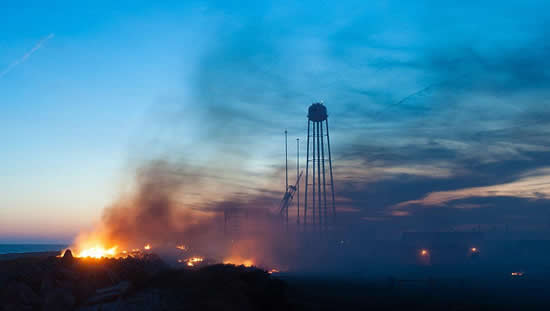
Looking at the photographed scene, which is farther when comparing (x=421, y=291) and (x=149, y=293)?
(x=421, y=291)

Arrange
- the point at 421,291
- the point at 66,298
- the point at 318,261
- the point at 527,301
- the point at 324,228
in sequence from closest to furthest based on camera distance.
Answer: the point at 66,298, the point at 527,301, the point at 421,291, the point at 318,261, the point at 324,228

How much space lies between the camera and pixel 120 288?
23594 mm

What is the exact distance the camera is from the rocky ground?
70.3 ft

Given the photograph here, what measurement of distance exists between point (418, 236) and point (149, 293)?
111623 mm

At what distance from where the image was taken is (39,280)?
78.4ft

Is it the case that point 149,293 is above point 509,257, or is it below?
above

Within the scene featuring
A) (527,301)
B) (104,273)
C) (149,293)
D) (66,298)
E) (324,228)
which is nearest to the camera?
(66,298)

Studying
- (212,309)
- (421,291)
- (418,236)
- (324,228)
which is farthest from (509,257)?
(212,309)

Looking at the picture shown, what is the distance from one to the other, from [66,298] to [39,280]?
11.4ft

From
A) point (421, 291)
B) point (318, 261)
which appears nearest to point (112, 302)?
point (421, 291)

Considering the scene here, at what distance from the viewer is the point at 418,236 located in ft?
400

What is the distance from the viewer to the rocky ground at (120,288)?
21422 mm

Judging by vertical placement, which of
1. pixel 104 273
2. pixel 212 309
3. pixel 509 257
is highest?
pixel 104 273

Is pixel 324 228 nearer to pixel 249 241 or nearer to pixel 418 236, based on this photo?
pixel 249 241
